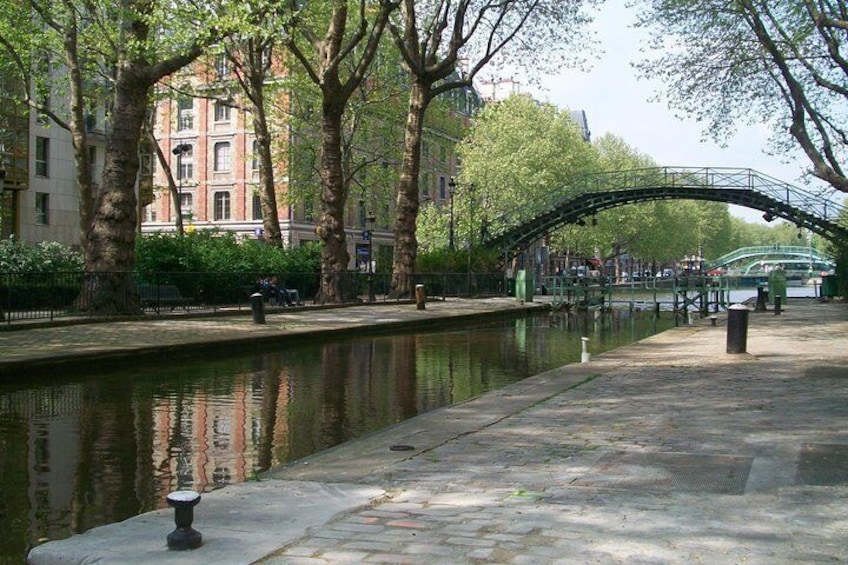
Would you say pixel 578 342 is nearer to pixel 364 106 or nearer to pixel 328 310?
pixel 328 310

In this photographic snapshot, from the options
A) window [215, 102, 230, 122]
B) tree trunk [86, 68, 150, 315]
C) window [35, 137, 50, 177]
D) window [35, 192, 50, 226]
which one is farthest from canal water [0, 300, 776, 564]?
window [215, 102, 230, 122]

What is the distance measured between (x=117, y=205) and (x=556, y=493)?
766 inches

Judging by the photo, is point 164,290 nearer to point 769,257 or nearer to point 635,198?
point 635,198

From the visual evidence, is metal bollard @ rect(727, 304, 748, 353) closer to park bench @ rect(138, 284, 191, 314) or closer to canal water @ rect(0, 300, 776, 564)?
canal water @ rect(0, 300, 776, 564)

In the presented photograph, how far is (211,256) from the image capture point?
3138 cm

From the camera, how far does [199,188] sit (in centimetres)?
6500

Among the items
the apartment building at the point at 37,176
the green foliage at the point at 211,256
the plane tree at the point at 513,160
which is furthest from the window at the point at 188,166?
the green foliage at the point at 211,256

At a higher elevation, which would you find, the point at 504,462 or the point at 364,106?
the point at 364,106

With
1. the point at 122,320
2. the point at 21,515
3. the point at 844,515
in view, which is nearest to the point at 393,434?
the point at 21,515

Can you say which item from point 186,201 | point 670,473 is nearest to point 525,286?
point 186,201

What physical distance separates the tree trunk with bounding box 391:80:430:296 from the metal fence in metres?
0.59

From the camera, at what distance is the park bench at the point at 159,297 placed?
25375 millimetres

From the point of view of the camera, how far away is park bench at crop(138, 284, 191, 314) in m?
25.4

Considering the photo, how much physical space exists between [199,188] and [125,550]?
63.1 metres
